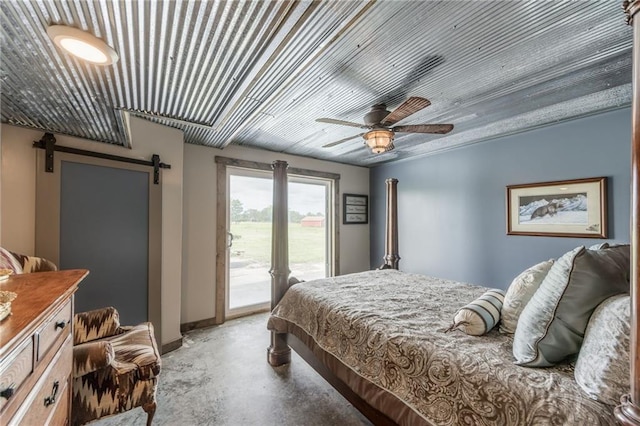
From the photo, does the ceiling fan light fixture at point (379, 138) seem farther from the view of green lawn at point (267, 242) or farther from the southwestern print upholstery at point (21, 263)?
the southwestern print upholstery at point (21, 263)

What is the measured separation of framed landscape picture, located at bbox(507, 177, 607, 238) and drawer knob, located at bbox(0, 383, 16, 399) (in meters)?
4.00

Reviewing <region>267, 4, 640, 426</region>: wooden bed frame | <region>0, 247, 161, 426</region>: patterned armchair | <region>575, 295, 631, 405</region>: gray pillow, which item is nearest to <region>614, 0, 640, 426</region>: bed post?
<region>267, 4, 640, 426</region>: wooden bed frame

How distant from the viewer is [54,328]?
1.02 metres

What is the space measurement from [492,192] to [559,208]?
68cm

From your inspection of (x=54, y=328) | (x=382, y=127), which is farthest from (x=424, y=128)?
(x=54, y=328)

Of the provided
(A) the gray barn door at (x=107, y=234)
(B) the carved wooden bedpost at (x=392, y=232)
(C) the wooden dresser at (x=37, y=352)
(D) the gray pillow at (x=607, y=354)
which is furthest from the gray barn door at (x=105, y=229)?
(D) the gray pillow at (x=607, y=354)

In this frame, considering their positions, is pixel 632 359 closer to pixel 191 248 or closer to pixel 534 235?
pixel 534 235

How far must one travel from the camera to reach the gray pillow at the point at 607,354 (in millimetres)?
832

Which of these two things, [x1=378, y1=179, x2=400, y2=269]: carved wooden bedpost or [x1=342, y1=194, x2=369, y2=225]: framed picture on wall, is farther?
[x1=342, y1=194, x2=369, y2=225]: framed picture on wall

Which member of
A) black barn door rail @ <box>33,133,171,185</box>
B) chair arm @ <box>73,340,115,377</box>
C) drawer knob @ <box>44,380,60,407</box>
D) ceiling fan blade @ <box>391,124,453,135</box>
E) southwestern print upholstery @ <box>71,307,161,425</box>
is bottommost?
southwestern print upholstery @ <box>71,307,161,425</box>

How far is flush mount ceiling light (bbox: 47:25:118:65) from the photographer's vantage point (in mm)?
1182

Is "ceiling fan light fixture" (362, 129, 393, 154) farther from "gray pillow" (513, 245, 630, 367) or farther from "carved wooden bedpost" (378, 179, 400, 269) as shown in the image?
"gray pillow" (513, 245, 630, 367)

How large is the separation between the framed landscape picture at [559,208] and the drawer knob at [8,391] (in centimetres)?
400

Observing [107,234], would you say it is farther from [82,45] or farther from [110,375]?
[82,45]
